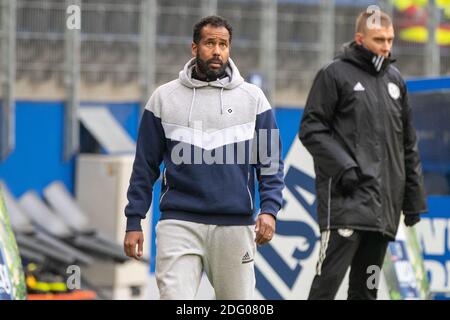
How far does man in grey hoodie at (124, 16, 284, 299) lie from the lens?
6.30 m

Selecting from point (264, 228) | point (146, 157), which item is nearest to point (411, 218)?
point (264, 228)

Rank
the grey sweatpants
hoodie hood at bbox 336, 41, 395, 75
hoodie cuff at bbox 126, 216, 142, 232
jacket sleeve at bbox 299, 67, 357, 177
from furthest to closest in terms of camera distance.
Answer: hoodie hood at bbox 336, 41, 395, 75 < jacket sleeve at bbox 299, 67, 357, 177 < hoodie cuff at bbox 126, 216, 142, 232 < the grey sweatpants

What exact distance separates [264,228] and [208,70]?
75cm

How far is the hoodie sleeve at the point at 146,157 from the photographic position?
645 centimetres

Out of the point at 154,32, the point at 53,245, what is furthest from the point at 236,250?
the point at 154,32

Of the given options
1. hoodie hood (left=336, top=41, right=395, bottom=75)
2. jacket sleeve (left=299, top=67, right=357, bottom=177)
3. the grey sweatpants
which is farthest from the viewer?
hoodie hood (left=336, top=41, right=395, bottom=75)

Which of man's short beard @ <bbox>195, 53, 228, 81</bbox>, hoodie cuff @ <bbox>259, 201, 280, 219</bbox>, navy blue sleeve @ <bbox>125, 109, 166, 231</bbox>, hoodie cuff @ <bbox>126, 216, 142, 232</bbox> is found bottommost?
hoodie cuff @ <bbox>126, 216, 142, 232</bbox>

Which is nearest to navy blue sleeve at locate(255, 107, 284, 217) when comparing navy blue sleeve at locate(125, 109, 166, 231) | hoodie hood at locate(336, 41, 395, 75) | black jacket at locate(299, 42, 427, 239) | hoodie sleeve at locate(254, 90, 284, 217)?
hoodie sleeve at locate(254, 90, 284, 217)

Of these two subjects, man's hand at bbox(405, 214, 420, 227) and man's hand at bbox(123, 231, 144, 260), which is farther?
man's hand at bbox(405, 214, 420, 227)

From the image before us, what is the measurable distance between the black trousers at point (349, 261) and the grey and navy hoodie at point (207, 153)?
108 cm

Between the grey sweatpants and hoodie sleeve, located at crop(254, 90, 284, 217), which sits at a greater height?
hoodie sleeve, located at crop(254, 90, 284, 217)

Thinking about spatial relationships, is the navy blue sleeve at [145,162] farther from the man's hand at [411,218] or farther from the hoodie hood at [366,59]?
the man's hand at [411,218]

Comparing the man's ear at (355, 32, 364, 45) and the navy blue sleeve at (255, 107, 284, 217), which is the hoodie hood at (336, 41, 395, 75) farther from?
the navy blue sleeve at (255, 107, 284, 217)
